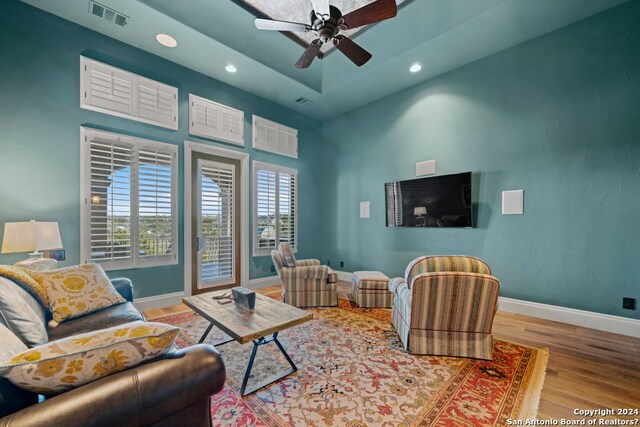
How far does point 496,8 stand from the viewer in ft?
9.73

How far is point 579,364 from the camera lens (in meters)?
2.28

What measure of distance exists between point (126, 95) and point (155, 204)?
1469 mm

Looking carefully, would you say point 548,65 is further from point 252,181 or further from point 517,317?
point 252,181

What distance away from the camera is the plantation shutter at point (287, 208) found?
527 centimetres

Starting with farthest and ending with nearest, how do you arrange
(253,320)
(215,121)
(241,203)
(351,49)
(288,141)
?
(288,141), (241,203), (215,121), (351,49), (253,320)

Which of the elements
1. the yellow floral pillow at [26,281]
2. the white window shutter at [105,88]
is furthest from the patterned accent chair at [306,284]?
the white window shutter at [105,88]

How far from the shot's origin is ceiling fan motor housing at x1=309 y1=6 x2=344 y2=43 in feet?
7.98

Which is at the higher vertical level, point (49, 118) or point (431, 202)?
point (49, 118)

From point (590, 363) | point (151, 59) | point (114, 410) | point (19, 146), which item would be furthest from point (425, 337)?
point (151, 59)

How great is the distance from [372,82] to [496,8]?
1874 mm

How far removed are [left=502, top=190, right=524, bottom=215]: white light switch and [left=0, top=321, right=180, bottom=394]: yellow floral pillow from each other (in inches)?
162

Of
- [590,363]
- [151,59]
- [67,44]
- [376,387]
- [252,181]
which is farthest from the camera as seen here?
[252,181]

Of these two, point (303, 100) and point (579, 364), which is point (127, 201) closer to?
point (303, 100)

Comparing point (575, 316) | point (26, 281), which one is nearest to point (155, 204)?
point (26, 281)
